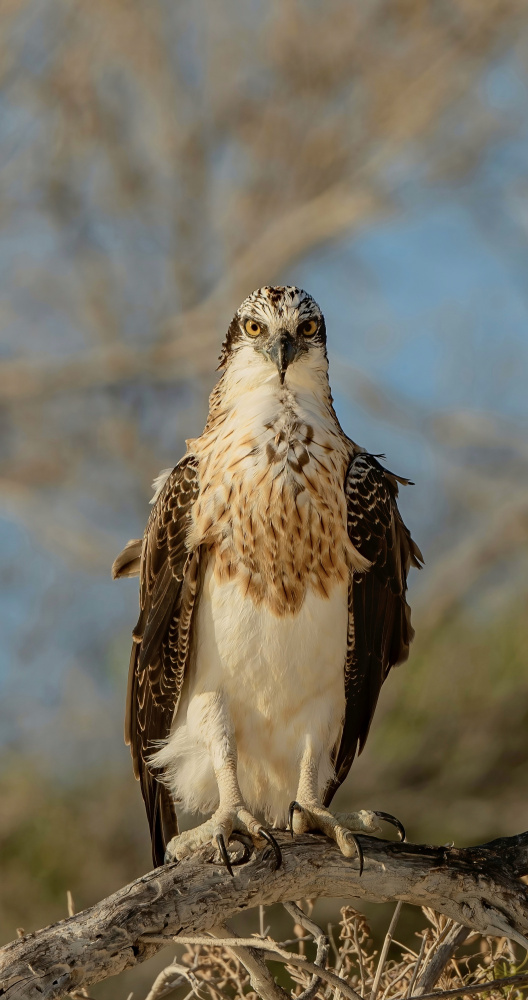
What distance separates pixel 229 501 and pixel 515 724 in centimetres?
513

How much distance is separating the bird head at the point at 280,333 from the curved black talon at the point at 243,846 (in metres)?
1.30

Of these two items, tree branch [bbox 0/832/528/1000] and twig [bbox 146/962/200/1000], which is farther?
twig [bbox 146/962/200/1000]

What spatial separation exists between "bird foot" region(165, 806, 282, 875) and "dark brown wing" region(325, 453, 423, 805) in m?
0.64

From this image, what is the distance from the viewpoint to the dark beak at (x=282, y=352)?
3137 mm

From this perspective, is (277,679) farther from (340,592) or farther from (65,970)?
(65,970)

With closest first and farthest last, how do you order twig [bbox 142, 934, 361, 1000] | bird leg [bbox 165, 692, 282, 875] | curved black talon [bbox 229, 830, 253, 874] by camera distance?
twig [bbox 142, 934, 361, 1000], curved black talon [bbox 229, 830, 253, 874], bird leg [bbox 165, 692, 282, 875]

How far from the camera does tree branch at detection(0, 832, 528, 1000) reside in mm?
2191

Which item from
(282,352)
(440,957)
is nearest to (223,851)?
(440,957)

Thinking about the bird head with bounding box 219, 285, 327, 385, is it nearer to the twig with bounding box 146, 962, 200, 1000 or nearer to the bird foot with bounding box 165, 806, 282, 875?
the bird foot with bounding box 165, 806, 282, 875

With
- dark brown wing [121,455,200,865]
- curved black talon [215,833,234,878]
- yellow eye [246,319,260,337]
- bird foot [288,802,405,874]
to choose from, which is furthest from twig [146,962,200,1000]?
yellow eye [246,319,260,337]

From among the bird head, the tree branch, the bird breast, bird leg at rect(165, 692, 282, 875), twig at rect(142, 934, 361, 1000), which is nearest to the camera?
the tree branch

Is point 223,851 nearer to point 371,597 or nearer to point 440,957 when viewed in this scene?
point 440,957

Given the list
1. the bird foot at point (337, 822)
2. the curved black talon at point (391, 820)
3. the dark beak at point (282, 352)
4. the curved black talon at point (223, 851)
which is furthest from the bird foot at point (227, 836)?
the dark beak at point (282, 352)

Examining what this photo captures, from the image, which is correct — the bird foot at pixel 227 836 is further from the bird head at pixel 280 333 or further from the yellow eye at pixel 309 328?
the yellow eye at pixel 309 328
